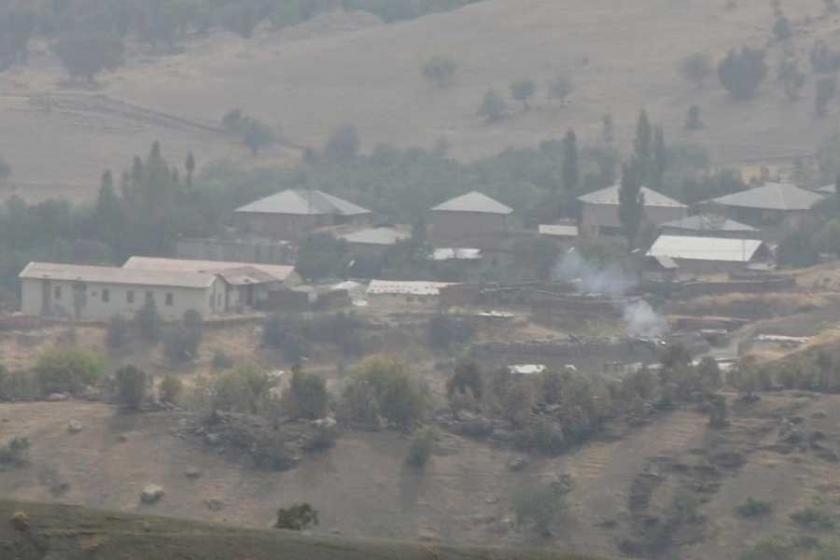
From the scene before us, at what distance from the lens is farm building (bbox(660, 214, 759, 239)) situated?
80500mm

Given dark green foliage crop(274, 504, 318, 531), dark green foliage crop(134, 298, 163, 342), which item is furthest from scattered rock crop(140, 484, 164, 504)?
dark green foliage crop(134, 298, 163, 342)

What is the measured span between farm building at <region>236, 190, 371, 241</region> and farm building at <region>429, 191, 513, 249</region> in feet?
8.65

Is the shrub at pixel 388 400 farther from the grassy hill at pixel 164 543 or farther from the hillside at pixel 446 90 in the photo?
the hillside at pixel 446 90

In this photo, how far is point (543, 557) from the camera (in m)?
24.8

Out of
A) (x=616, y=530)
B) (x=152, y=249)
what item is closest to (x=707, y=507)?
(x=616, y=530)

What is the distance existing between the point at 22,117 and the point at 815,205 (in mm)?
33287

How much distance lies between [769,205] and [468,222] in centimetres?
798

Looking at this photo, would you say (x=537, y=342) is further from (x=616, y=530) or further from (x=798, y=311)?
(x=616, y=530)

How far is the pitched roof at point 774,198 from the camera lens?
274 ft

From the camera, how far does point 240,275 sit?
7244 cm

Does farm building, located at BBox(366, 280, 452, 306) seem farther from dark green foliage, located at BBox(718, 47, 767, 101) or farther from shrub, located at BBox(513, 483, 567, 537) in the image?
dark green foliage, located at BBox(718, 47, 767, 101)

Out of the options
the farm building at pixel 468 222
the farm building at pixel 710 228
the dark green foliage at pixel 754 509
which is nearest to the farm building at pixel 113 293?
the farm building at pixel 468 222

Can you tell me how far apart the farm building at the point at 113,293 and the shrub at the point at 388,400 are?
816 inches

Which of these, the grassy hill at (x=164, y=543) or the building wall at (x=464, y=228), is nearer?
the grassy hill at (x=164, y=543)
